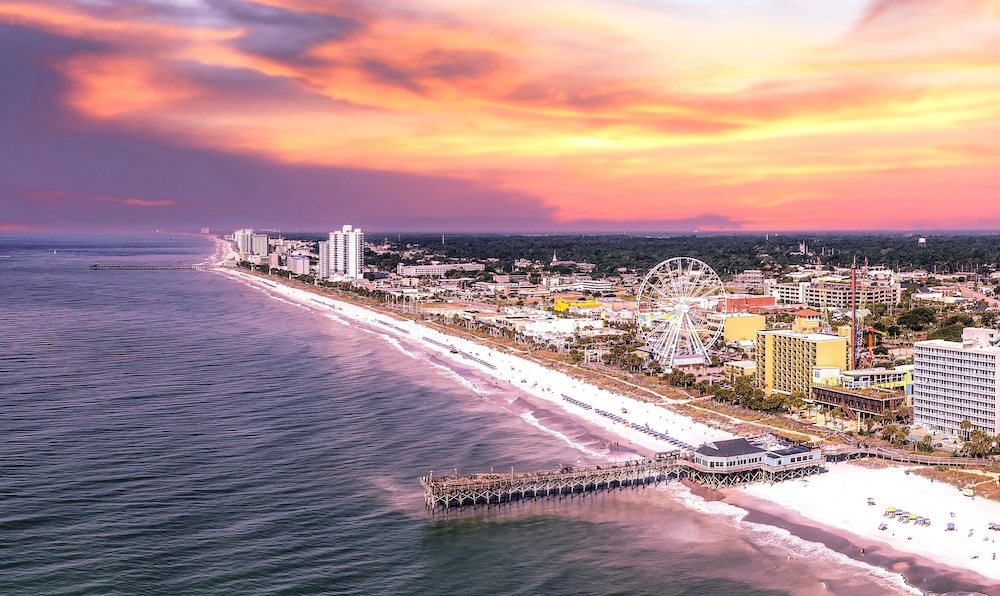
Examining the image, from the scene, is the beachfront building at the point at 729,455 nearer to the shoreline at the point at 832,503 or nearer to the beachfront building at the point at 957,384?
the shoreline at the point at 832,503

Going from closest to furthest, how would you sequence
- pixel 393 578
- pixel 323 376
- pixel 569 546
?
pixel 393 578, pixel 569 546, pixel 323 376

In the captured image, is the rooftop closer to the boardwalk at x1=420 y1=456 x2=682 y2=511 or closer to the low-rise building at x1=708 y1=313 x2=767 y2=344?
the boardwalk at x1=420 y1=456 x2=682 y2=511

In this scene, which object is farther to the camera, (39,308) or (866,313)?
(39,308)

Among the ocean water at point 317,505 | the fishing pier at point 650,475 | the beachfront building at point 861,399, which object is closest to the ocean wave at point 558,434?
the ocean water at point 317,505

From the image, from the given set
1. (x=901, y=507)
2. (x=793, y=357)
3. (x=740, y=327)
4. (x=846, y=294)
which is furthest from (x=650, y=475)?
(x=846, y=294)

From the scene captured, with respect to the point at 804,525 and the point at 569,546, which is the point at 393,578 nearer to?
the point at 569,546

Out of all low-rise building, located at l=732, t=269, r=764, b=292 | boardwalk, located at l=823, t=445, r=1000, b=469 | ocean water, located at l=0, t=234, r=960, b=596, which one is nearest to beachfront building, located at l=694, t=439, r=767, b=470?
ocean water, located at l=0, t=234, r=960, b=596

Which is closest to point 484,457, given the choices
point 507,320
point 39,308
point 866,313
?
point 507,320
